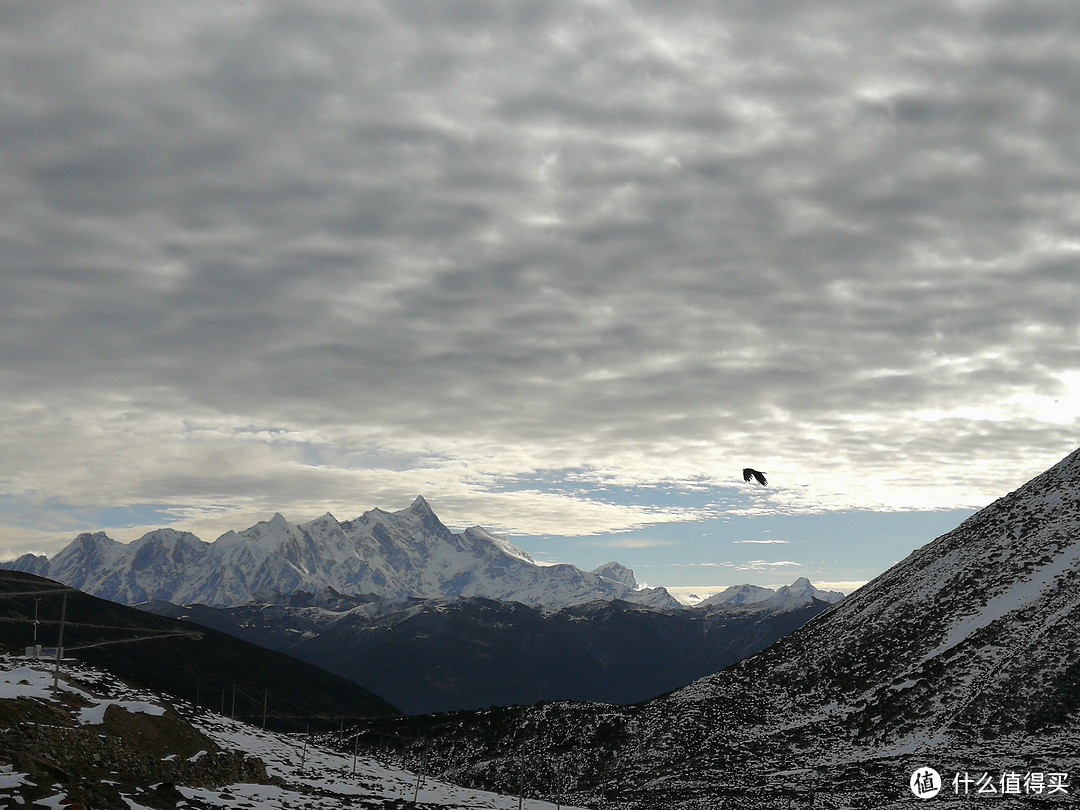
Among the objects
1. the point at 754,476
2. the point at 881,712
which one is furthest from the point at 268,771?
the point at 881,712

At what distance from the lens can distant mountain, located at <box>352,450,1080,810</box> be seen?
247 ft

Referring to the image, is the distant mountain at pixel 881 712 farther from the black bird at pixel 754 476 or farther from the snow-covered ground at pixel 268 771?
the black bird at pixel 754 476

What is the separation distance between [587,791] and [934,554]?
78.6m

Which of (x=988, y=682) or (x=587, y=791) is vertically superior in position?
(x=988, y=682)

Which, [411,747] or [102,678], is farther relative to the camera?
[411,747]

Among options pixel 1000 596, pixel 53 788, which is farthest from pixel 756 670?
pixel 53 788

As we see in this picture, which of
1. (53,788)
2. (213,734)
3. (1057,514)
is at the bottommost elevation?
(213,734)

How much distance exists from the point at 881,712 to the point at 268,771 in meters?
73.2

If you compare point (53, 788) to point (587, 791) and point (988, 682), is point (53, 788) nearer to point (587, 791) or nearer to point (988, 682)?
point (587, 791)

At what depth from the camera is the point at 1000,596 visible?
356ft

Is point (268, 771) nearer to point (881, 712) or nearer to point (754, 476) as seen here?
point (754, 476)

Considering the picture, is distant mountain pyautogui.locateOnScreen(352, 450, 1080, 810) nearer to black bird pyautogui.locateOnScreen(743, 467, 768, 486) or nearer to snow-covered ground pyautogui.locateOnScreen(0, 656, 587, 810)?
snow-covered ground pyautogui.locateOnScreen(0, 656, 587, 810)

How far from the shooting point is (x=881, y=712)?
9531 centimetres

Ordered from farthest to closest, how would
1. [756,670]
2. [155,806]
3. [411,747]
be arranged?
[756,670]
[411,747]
[155,806]
